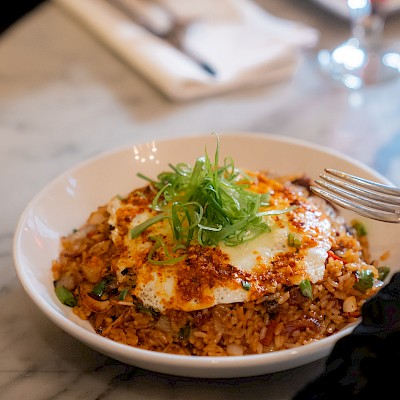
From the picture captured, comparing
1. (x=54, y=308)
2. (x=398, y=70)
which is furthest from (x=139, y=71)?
(x=54, y=308)

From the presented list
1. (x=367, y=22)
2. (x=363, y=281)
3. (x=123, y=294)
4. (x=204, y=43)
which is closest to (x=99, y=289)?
(x=123, y=294)

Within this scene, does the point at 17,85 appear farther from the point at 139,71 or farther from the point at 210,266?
the point at 210,266

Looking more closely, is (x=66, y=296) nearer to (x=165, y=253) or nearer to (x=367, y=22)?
(x=165, y=253)

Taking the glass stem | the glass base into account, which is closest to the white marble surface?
the glass base

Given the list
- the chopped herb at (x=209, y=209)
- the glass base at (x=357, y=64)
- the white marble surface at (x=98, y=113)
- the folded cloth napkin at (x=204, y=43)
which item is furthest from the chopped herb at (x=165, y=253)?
the glass base at (x=357, y=64)

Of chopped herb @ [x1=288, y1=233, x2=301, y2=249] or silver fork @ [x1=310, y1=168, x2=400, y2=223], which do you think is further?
silver fork @ [x1=310, y1=168, x2=400, y2=223]

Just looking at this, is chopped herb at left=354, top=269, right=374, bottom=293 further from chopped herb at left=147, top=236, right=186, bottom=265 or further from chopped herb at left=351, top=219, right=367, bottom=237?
chopped herb at left=147, top=236, right=186, bottom=265
